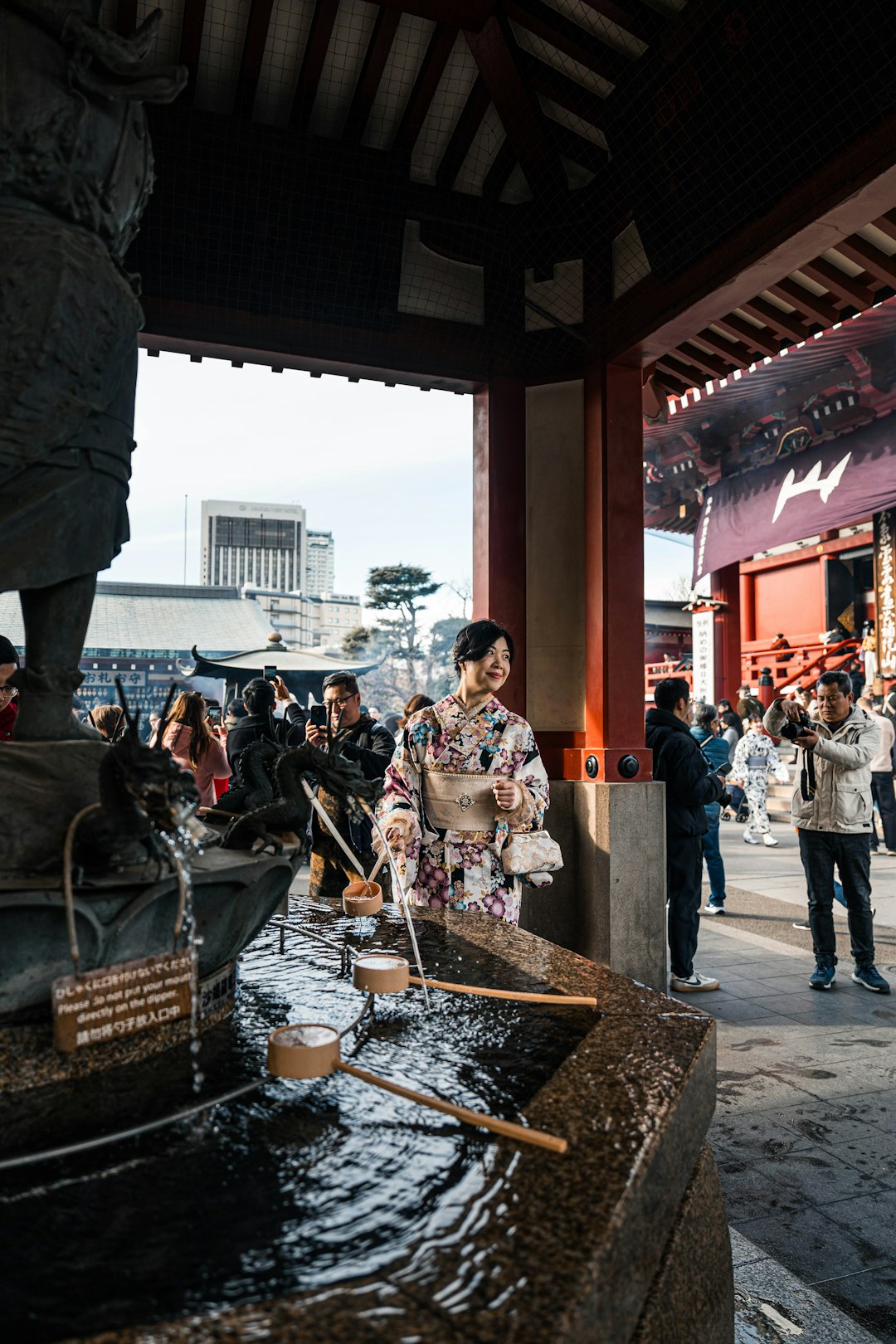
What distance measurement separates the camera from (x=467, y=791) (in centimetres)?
312

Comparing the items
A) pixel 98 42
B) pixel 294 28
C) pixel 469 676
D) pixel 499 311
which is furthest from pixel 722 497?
pixel 98 42

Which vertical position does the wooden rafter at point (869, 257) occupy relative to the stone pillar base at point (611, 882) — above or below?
above

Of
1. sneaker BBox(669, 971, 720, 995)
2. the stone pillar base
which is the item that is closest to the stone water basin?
the stone pillar base

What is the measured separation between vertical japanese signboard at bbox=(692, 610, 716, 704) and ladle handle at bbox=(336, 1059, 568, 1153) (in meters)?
15.4

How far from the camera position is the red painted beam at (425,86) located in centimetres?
440

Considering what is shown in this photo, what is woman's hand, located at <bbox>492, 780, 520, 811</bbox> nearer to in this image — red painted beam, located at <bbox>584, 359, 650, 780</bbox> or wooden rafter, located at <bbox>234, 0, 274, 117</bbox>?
red painted beam, located at <bbox>584, 359, 650, 780</bbox>

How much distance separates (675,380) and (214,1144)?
18.4ft

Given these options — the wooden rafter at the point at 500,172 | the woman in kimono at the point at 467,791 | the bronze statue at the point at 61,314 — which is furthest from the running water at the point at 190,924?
the wooden rafter at the point at 500,172

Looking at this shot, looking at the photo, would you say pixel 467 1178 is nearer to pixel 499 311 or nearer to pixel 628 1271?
pixel 628 1271

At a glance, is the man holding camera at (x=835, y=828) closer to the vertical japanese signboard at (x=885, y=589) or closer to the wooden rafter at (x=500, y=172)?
the wooden rafter at (x=500, y=172)

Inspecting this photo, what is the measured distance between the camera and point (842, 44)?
310cm

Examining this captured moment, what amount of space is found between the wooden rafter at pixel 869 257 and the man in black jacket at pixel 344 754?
3.11 meters

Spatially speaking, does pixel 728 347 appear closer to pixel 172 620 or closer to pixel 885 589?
pixel 885 589

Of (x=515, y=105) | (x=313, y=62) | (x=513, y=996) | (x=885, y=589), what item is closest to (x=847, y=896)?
(x=513, y=996)
